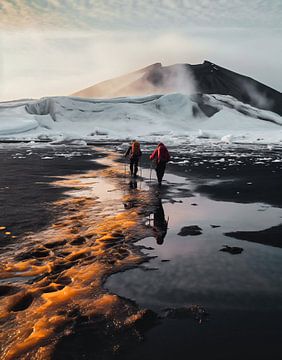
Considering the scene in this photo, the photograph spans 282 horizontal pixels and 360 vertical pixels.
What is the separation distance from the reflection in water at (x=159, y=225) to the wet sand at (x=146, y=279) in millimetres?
27

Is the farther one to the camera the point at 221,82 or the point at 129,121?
the point at 221,82

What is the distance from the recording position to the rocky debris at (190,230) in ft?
24.6

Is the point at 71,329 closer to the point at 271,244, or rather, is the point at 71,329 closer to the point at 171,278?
the point at 171,278

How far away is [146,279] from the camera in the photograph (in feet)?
17.0

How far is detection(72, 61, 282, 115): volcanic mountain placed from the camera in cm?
13112

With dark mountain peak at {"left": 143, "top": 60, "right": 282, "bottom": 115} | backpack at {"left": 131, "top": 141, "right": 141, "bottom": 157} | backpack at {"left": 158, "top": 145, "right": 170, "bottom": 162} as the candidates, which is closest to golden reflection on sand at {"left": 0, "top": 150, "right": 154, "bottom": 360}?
backpack at {"left": 158, "top": 145, "right": 170, "bottom": 162}

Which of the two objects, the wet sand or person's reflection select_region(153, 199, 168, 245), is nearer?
the wet sand

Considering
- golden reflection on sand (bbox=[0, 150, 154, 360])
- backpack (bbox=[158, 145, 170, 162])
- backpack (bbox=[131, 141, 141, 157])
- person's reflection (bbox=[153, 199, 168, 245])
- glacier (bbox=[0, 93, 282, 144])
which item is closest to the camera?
golden reflection on sand (bbox=[0, 150, 154, 360])

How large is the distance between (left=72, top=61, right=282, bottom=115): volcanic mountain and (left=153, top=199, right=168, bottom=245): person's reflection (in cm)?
11710

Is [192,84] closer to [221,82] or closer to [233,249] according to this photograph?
[221,82]

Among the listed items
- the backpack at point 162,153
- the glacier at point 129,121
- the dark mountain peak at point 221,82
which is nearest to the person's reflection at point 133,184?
the backpack at point 162,153

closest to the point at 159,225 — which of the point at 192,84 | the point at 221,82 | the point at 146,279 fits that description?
the point at 146,279

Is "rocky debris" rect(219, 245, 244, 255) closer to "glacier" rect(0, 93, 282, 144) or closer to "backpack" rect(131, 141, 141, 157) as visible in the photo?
"backpack" rect(131, 141, 141, 157)

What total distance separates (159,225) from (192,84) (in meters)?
141
